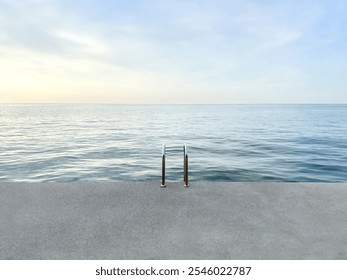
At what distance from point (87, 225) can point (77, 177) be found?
33.9 feet

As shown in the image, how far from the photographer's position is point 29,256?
3.31m

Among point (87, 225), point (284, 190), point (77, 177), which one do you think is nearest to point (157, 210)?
point (87, 225)

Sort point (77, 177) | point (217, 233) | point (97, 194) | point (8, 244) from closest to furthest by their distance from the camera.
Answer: point (8, 244), point (217, 233), point (97, 194), point (77, 177)

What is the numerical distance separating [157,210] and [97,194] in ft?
4.37

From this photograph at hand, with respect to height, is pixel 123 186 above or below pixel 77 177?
above

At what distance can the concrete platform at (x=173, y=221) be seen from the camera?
343 centimetres

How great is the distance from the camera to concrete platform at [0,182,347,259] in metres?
3.43

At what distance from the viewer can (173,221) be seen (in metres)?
4.17

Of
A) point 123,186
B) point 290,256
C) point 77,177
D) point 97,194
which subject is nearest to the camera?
point 290,256
